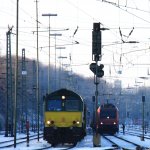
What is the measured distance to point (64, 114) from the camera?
36.2 meters

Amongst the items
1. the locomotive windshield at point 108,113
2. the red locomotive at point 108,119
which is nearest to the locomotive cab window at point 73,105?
the red locomotive at point 108,119

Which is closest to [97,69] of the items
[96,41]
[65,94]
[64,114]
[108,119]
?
[96,41]

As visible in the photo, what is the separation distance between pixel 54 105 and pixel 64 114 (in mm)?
877

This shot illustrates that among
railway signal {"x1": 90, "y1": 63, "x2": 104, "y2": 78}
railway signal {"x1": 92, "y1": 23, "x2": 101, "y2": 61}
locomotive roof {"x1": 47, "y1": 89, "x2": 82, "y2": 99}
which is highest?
railway signal {"x1": 92, "y1": 23, "x2": 101, "y2": 61}

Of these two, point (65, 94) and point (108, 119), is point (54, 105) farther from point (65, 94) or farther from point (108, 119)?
point (108, 119)

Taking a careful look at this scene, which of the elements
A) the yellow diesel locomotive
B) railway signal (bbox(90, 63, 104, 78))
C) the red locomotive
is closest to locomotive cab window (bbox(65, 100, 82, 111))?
the yellow diesel locomotive

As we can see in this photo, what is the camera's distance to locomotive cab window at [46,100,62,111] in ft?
119

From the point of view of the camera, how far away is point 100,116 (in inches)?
2411

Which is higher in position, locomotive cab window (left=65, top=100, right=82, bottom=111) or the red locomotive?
locomotive cab window (left=65, top=100, right=82, bottom=111)

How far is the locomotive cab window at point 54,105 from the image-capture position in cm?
3638

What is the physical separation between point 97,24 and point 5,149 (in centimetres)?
868

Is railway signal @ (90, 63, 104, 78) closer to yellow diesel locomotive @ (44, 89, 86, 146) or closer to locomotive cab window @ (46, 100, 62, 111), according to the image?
yellow diesel locomotive @ (44, 89, 86, 146)

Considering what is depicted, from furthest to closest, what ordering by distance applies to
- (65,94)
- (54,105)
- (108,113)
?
(108,113)
(54,105)
(65,94)

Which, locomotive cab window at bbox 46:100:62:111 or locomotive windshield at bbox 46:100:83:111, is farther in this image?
locomotive cab window at bbox 46:100:62:111
